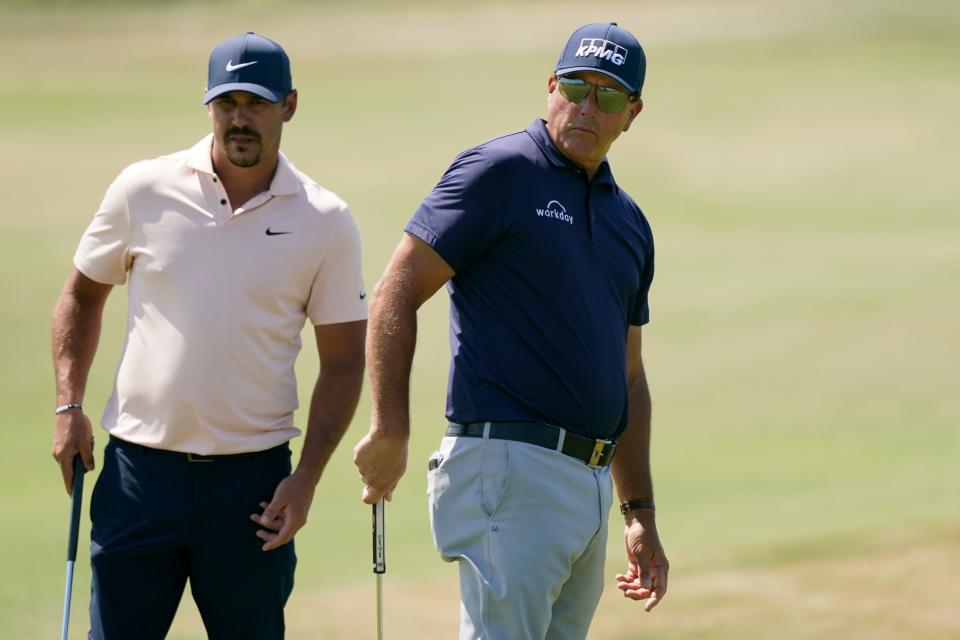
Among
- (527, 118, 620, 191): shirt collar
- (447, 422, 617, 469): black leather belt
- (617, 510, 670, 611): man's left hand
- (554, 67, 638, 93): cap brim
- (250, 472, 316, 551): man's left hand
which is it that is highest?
(554, 67, 638, 93): cap brim

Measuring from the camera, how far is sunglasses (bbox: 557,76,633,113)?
4219 mm

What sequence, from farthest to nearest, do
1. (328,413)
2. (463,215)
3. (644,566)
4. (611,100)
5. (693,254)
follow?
1. (693,254)
2. (328,413)
3. (644,566)
4. (611,100)
5. (463,215)

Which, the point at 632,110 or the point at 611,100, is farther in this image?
the point at 632,110

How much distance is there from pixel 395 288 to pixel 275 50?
0.94 meters

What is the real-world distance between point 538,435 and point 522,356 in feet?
0.64

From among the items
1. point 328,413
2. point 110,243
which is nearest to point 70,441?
point 110,243

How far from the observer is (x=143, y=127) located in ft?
71.7

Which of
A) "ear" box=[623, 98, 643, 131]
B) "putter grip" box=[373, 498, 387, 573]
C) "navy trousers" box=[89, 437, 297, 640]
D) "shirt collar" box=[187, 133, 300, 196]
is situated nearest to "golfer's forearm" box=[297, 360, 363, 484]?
"navy trousers" box=[89, 437, 297, 640]

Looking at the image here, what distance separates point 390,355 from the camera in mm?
4020

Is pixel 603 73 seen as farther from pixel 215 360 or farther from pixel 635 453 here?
pixel 215 360

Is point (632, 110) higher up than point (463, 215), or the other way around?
point (632, 110)

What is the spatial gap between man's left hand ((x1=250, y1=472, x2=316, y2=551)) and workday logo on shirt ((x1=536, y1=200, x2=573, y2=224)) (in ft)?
3.51

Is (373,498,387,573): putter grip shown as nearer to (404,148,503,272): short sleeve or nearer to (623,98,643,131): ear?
(404,148,503,272): short sleeve

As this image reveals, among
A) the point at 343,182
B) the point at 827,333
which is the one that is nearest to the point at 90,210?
the point at 343,182
